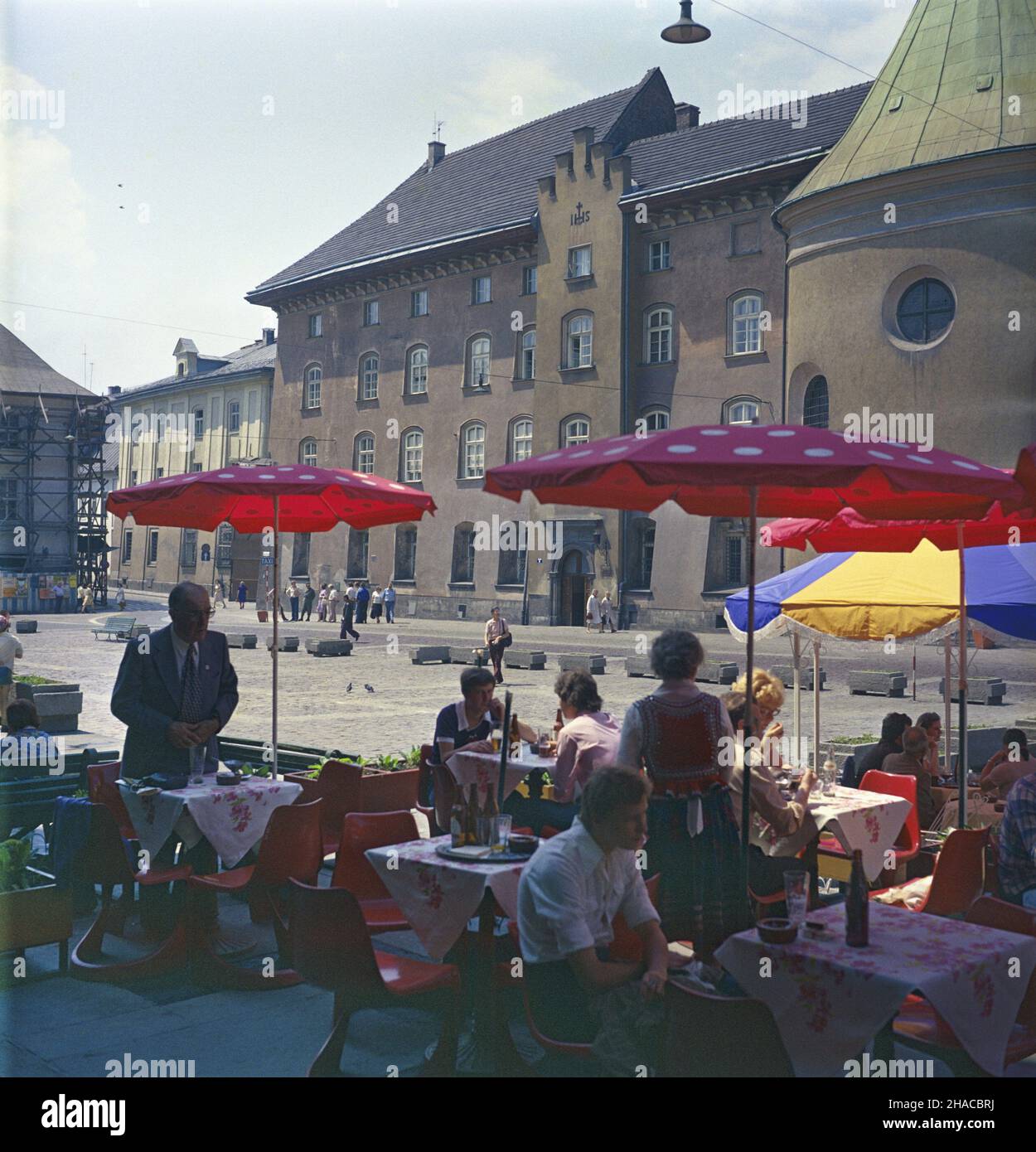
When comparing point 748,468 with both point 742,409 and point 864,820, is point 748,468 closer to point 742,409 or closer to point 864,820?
point 864,820

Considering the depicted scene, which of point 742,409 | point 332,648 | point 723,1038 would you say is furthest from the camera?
point 742,409

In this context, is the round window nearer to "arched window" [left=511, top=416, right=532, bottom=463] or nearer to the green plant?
"arched window" [left=511, top=416, right=532, bottom=463]

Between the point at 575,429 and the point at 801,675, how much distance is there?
783 inches

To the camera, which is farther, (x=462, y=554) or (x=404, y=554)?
(x=404, y=554)

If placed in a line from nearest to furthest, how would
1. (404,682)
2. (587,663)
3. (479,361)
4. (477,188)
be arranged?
(404,682) < (587,663) < (479,361) < (477,188)

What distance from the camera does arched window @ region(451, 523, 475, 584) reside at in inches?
1892

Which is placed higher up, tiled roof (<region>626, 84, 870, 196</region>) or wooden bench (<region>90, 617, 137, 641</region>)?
tiled roof (<region>626, 84, 870, 196</region>)

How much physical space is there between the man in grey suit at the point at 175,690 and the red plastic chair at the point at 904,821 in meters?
4.00

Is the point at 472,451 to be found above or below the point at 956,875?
above

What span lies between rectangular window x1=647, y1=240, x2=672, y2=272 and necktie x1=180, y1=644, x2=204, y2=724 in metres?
36.7

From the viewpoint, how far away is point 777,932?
173 inches

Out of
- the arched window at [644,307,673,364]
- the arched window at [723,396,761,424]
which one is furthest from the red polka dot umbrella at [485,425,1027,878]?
the arched window at [644,307,673,364]

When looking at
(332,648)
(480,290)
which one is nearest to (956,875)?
(332,648)

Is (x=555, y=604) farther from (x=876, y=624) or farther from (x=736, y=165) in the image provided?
(x=876, y=624)
